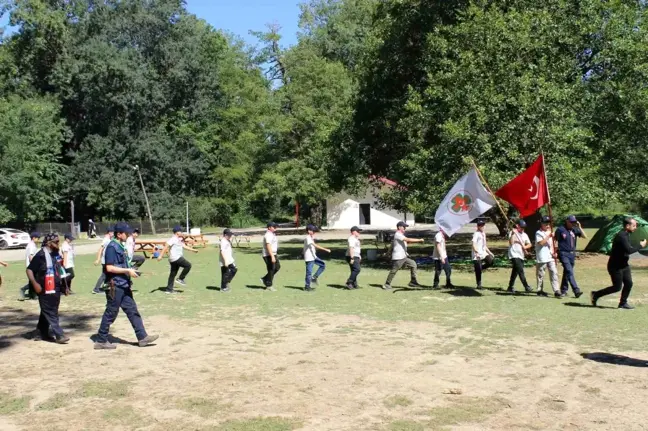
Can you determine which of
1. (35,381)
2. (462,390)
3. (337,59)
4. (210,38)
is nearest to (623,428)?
(462,390)

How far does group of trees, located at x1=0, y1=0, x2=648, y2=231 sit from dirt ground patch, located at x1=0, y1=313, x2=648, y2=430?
1093 centimetres

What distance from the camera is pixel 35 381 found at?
7727 mm

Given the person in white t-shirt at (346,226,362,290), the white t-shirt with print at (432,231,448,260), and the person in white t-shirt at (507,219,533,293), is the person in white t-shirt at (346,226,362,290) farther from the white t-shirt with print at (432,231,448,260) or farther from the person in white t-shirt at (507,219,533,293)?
the person in white t-shirt at (507,219,533,293)

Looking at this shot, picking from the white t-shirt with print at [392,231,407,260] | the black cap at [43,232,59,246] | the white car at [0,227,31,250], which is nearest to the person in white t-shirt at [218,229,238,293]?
the white t-shirt with print at [392,231,407,260]

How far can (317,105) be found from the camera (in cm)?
4788

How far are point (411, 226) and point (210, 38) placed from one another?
95.1 feet

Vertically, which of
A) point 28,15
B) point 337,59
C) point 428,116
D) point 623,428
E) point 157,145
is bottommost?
point 623,428

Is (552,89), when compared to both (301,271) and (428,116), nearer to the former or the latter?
(428,116)

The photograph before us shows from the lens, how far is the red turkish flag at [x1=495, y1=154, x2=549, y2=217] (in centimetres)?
1465

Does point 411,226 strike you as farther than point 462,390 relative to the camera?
Yes

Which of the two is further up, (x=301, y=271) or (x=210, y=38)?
(x=210, y=38)

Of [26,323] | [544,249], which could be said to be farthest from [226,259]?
[544,249]

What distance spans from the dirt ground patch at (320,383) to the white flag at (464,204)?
4.89 metres

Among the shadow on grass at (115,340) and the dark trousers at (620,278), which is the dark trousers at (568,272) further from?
the shadow on grass at (115,340)
